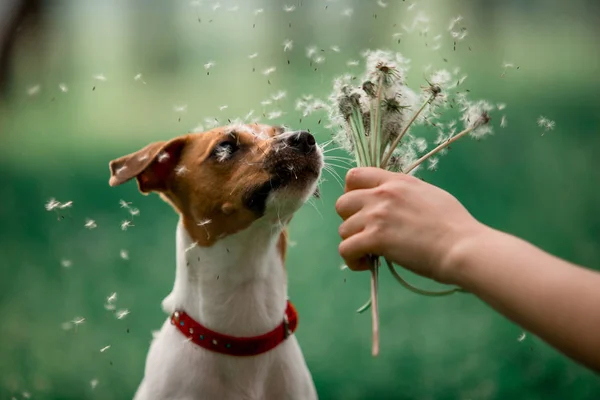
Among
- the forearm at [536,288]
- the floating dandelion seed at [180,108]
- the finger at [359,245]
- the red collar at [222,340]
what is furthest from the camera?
the floating dandelion seed at [180,108]

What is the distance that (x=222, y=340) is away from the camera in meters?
1.05

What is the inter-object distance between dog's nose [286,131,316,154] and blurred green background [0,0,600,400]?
35 centimetres

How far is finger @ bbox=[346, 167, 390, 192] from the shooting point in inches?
29.4

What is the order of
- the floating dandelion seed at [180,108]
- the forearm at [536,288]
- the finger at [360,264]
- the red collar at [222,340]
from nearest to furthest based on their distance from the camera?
the forearm at [536,288]
the finger at [360,264]
the red collar at [222,340]
the floating dandelion seed at [180,108]

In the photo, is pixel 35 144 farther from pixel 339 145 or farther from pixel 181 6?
pixel 339 145

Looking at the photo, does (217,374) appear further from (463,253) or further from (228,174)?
(463,253)

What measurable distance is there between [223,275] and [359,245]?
422 mm

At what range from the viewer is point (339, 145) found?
1.02 metres

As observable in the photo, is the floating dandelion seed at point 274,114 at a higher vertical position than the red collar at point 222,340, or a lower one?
higher

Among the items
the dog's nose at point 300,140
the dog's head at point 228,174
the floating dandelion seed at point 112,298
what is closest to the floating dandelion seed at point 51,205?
the floating dandelion seed at point 112,298

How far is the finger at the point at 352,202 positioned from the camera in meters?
0.73

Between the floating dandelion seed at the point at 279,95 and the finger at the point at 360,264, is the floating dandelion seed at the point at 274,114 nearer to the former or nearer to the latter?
the floating dandelion seed at the point at 279,95

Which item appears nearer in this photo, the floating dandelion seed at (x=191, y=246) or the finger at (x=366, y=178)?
the finger at (x=366, y=178)

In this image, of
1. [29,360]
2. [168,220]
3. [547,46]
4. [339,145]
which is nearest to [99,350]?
[29,360]
